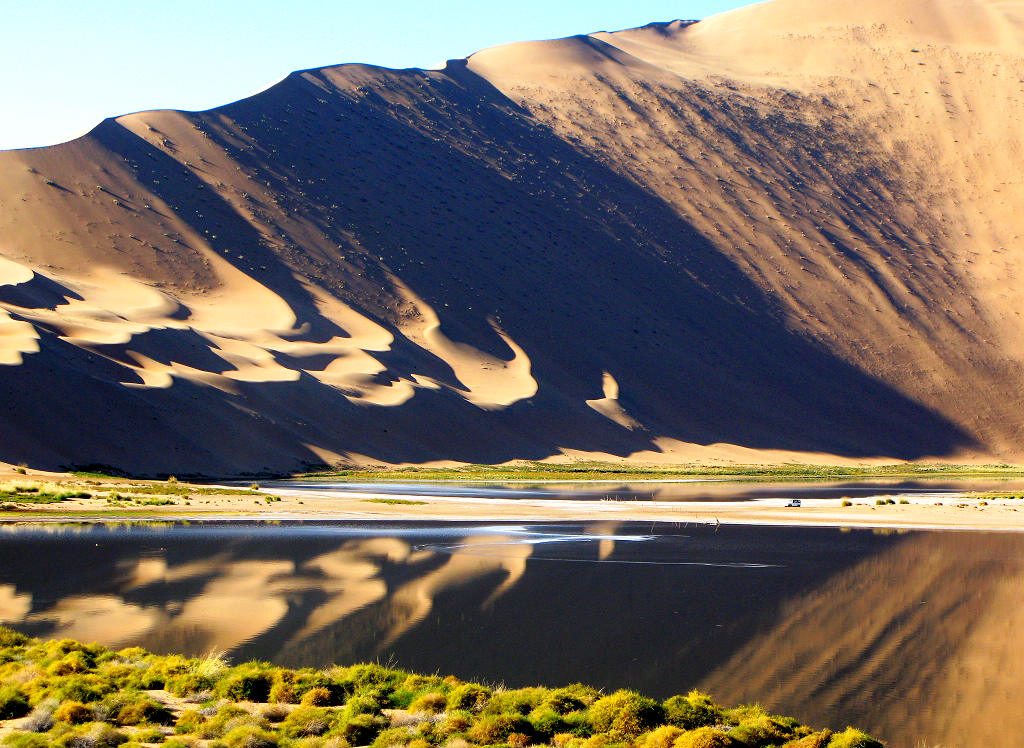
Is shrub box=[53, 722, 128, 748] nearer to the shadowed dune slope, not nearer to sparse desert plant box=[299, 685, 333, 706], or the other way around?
sparse desert plant box=[299, 685, 333, 706]

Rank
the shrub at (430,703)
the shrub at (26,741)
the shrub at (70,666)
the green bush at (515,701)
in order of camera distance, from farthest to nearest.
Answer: the shrub at (70,666)
the shrub at (430,703)
the green bush at (515,701)
the shrub at (26,741)

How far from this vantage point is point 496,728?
11.2 metres

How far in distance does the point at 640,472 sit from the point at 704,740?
6256 cm

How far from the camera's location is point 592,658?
15.5m

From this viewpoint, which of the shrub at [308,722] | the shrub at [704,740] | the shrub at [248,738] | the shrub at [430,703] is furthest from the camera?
the shrub at [430,703]

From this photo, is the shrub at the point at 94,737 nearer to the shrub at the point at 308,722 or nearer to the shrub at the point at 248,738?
the shrub at the point at 248,738

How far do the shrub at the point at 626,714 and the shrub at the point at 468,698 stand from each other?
116cm

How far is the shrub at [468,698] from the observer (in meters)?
12.1

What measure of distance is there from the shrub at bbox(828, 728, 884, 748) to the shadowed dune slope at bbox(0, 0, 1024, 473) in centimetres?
5086

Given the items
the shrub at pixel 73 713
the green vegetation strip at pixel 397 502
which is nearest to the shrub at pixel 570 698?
the shrub at pixel 73 713

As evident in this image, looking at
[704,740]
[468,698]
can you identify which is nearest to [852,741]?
[704,740]

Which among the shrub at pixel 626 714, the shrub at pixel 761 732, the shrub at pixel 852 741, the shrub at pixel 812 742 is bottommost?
the shrub at pixel 626 714

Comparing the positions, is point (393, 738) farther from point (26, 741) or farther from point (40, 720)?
point (40, 720)

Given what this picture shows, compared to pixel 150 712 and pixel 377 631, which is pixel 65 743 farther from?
Result: pixel 377 631
